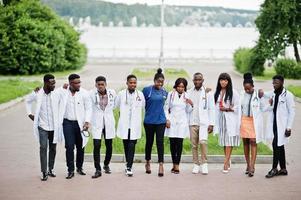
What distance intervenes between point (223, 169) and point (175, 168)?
865 mm

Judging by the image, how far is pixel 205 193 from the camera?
9.24m

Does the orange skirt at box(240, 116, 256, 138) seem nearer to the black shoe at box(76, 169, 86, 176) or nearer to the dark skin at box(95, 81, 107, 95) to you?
the dark skin at box(95, 81, 107, 95)

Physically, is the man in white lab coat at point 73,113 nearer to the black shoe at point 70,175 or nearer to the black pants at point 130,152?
the black shoe at point 70,175

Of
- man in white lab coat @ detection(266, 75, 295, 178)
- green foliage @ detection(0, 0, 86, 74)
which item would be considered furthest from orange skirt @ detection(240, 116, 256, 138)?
green foliage @ detection(0, 0, 86, 74)

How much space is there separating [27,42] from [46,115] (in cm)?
2605

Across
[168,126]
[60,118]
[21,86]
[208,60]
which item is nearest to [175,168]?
[168,126]

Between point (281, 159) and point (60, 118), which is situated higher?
point (60, 118)

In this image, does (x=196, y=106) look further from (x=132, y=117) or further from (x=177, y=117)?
(x=132, y=117)

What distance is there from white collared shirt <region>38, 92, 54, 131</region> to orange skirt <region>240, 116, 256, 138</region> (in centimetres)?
321

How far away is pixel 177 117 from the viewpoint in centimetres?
1057

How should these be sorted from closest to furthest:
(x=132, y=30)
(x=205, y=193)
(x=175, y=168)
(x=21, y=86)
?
(x=205, y=193)
(x=175, y=168)
(x=21, y=86)
(x=132, y=30)

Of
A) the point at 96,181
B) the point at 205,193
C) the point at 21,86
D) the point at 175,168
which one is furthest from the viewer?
the point at 21,86

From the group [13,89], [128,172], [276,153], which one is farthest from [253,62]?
[128,172]

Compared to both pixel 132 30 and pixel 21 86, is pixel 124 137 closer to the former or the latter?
pixel 21 86
